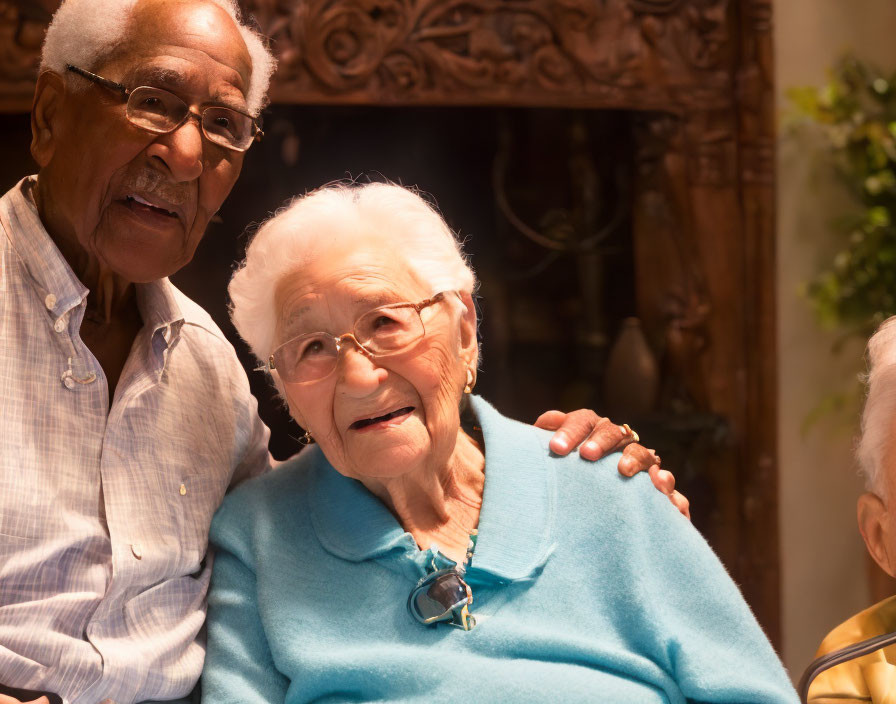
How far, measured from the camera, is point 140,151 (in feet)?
5.07

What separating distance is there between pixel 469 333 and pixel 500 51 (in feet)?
5.53

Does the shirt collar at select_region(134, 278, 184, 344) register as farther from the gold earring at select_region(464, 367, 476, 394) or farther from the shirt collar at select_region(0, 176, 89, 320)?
the gold earring at select_region(464, 367, 476, 394)

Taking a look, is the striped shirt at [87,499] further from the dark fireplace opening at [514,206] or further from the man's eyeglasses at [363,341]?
the dark fireplace opening at [514,206]

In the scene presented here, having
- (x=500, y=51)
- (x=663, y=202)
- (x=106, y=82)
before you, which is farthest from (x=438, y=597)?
(x=663, y=202)

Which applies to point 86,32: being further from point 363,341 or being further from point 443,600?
point 443,600

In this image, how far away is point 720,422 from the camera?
3408mm

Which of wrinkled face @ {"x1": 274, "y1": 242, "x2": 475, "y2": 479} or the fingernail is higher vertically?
wrinkled face @ {"x1": 274, "y1": 242, "x2": 475, "y2": 479}

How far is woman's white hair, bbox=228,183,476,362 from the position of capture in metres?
1.61

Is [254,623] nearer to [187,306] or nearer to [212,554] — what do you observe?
[212,554]

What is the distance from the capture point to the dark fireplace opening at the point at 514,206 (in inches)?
140

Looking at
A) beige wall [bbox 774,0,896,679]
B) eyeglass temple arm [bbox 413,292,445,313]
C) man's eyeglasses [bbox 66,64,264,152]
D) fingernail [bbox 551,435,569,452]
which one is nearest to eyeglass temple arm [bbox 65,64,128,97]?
man's eyeglasses [bbox 66,64,264,152]

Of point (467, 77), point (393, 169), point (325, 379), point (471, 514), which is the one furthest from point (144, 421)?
point (393, 169)

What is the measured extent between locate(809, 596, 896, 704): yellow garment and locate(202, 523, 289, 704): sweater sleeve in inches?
30.2

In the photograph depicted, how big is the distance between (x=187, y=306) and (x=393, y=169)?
195cm
